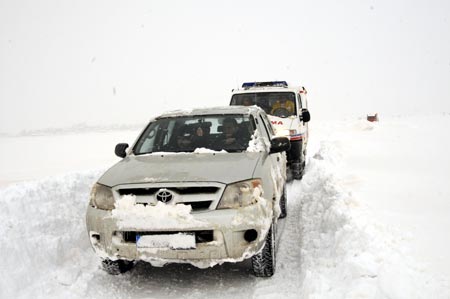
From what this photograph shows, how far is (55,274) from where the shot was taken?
4336 millimetres

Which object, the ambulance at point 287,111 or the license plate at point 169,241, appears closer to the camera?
the license plate at point 169,241

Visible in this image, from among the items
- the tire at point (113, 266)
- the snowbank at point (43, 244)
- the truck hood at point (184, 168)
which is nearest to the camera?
the truck hood at point (184, 168)

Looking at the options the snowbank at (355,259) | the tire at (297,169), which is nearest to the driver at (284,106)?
the tire at (297,169)

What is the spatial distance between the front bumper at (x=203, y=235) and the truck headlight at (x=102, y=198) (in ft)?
0.22

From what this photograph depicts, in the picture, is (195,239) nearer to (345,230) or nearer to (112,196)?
(112,196)

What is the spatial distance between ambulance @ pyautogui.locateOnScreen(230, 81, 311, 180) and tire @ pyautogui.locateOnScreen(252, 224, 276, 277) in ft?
17.5

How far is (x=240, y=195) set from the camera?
3.78m

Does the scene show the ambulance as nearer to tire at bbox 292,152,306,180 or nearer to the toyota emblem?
tire at bbox 292,152,306,180

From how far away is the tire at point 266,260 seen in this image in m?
4.09

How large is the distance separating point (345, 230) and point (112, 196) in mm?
2450

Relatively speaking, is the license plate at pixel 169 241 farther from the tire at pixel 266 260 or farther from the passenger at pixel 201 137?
the passenger at pixel 201 137

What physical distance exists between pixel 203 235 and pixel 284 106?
6.85 meters

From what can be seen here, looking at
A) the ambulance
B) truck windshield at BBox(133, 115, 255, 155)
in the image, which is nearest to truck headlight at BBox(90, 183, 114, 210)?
truck windshield at BBox(133, 115, 255, 155)

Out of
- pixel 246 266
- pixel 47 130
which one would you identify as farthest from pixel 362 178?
pixel 47 130
